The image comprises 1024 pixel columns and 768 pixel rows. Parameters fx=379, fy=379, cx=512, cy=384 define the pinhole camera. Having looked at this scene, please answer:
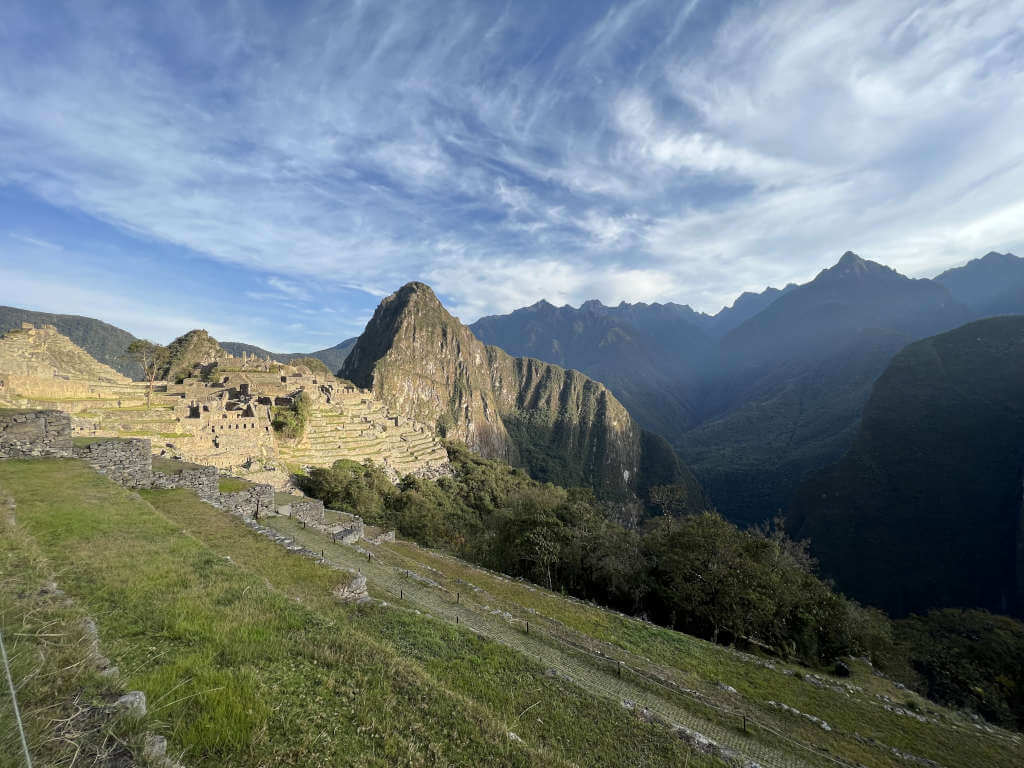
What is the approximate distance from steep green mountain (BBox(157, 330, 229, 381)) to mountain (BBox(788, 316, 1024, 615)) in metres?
146

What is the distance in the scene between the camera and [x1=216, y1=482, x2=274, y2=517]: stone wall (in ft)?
59.4

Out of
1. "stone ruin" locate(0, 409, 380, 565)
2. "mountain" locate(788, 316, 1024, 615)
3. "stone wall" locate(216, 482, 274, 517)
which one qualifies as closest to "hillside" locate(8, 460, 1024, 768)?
"stone ruin" locate(0, 409, 380, 565)

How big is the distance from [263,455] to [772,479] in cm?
17172

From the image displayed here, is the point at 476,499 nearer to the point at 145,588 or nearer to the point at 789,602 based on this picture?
the point at 789,602

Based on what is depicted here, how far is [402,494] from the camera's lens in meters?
47.1

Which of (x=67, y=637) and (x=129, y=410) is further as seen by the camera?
(x=129, y=410)

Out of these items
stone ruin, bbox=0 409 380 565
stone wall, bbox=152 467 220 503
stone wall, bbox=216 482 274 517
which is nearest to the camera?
stone ruin, bbox=0 409 380 565

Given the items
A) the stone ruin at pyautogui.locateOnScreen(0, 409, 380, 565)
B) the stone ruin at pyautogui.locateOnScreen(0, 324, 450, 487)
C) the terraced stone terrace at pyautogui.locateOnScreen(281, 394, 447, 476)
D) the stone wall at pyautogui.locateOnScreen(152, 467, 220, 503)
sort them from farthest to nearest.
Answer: the terraced stone terrace at pyautogui.locateOnScreen(281, 394, 447, 476) → the stone ruin at pyautogui.locateOnScreen(0, 324, 450, 487) → the stone wall at pyautogui.locateOnScreen(152, 467, 220, 503) → the stone ruin at pyautogui.locateOnScreen(0, 409, 380, 565)

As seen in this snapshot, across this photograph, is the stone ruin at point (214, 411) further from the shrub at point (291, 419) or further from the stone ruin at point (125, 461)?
the stone ruin at point (125, 461)

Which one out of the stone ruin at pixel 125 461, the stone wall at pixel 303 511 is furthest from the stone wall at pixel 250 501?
the stone wall at pixel 303 511

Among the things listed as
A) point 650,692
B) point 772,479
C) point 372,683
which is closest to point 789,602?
point 650,692

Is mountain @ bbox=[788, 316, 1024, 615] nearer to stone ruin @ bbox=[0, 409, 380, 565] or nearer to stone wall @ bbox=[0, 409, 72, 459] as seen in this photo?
stone ruin @ bbox=[0, 409, 380, 565]

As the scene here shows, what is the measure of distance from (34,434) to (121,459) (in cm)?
278

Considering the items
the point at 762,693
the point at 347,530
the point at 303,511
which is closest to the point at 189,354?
the point at 303,511
